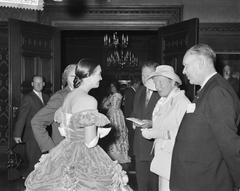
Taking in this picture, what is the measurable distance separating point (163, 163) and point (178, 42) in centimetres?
319

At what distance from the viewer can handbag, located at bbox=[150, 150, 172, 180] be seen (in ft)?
10.4

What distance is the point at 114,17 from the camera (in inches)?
261

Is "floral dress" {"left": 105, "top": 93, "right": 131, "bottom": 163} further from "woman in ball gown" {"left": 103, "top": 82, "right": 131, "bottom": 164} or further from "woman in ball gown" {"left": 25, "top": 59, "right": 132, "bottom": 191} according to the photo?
"woman in ball gown" {"left": 25, "top": 59, "right": 132, "bottom": 191}

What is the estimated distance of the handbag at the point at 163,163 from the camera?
3168mm

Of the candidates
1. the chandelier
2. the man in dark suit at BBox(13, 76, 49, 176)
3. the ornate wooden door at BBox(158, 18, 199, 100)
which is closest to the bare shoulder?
the man in dark suit at BBox(13, 76, 49, 176)

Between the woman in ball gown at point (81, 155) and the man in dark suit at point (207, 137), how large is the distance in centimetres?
49

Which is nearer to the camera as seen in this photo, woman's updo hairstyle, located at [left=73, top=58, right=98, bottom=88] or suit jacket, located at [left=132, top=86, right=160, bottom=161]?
woman's updo hairstyle, located at [left=73, top=58, right=98, bottom=88]

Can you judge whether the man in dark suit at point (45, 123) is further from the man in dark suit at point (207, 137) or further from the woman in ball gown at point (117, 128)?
the woman in ball gown at point (117, 128)

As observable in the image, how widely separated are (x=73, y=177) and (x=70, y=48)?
8965 millimetres

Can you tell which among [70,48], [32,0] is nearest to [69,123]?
[32,0]

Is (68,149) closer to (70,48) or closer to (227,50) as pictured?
Answer: (227,50)

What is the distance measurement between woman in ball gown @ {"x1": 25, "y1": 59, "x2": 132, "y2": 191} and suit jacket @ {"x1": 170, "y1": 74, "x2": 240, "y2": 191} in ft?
1.68

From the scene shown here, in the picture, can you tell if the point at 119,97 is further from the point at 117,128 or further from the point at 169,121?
the point at 169,121

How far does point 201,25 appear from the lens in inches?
263
